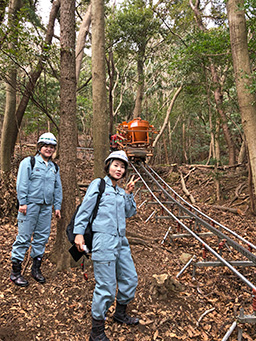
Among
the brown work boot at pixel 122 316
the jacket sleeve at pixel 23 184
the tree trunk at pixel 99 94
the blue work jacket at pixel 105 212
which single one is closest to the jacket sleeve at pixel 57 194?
the jacket sleeve at pixel 23 184

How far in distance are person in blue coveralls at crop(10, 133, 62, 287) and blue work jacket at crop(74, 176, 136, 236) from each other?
3.80ft

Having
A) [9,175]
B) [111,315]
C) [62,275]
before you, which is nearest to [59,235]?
[62,275]

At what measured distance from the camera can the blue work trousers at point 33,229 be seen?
11.8ft

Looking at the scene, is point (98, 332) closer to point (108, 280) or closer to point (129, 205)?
point (108, 280)

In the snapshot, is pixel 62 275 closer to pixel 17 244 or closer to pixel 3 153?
pixel 17 244

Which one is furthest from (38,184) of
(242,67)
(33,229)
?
(242,67)

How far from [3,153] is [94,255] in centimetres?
517

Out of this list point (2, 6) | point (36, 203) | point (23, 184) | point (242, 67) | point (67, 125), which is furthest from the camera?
point (242, 67)

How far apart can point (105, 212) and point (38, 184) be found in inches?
55.6

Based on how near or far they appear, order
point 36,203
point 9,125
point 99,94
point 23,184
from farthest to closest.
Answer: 1. point 9,125
2. point 99,94
3. point 36,203
4. point 23,184

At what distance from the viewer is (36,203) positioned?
3.70 meters

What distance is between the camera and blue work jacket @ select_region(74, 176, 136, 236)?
2.76 m

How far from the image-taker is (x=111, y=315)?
10.9 ft

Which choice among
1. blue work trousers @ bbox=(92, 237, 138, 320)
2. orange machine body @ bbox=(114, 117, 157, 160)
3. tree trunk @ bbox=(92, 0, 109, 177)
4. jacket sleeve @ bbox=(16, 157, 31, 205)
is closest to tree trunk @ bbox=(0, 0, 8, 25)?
tree trunk @ bbox=(92, 0, 109, 177)
